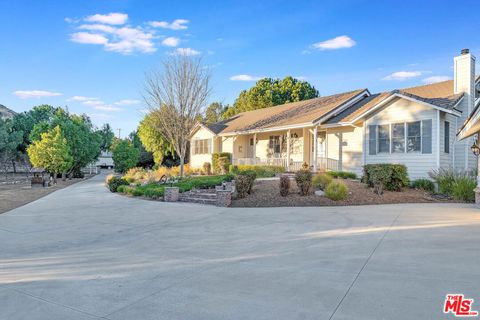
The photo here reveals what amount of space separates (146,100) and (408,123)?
1625 cm

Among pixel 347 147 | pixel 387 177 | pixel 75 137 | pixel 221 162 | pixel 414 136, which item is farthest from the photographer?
pixel 75 137

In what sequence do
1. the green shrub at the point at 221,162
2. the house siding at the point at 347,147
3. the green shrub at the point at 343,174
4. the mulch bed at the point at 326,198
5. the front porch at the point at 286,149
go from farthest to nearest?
the green shrub at the point at 221,162 → the front porch at the point at 286,149 → the house siding at the point at 347,147 → the green shrub at the point at 343,174 → the mulch bed at the point at 326,198

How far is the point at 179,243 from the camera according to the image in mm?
6660

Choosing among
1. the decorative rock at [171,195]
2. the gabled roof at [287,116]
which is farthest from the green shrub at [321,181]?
the gabled roof at [287,116]

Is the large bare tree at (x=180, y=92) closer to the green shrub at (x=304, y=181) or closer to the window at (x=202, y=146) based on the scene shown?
the window at (x=202, y=146)

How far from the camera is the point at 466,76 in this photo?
A: 51.3 feet

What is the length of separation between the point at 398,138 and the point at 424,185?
2.70 m

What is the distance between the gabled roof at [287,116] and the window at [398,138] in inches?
174

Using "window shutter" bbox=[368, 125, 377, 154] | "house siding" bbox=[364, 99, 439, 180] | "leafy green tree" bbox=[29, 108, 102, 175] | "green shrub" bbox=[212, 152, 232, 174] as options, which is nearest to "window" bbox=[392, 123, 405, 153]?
"house siding" bbox=[364, 99, 439, 180]

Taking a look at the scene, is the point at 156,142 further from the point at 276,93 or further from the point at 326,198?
the point at 326,198

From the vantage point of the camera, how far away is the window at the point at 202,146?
29.1 m

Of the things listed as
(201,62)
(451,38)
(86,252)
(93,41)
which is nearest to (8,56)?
(93,41)

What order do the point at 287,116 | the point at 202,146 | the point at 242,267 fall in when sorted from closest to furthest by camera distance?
1. the point at 242,267
2. the point at 287,116
3. the point at 202,146

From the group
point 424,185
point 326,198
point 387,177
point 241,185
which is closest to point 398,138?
point 424,185
